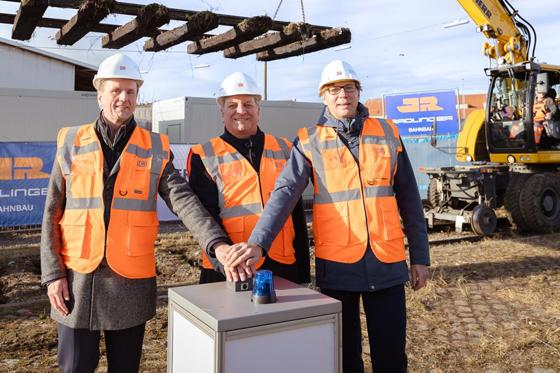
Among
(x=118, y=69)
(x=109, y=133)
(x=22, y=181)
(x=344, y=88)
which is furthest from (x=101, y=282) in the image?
(x=22, y=181)

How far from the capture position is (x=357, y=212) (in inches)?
112

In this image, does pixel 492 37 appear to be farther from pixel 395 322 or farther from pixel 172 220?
pixel 395 322

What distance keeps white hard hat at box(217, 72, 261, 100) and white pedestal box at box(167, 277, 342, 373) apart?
1.30 m

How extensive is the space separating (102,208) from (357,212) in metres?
1.32

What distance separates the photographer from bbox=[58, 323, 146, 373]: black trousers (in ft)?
8.53

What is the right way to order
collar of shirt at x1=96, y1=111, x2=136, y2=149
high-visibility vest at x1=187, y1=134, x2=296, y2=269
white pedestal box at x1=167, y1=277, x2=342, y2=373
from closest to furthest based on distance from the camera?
white pedestal box at x1=167, y1=277, x2=342, y2=373 < collar of shirt at x1=96, y1=111, x2=136, y2=149 < high-visibility vest at x1=187, y1=134, x2=296, y2=269

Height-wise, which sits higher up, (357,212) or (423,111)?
(423,111)

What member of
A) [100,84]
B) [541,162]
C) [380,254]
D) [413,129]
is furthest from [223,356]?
[413,129]

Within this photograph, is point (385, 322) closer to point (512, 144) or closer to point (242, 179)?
point (242, 179)

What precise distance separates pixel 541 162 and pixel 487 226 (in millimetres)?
1958

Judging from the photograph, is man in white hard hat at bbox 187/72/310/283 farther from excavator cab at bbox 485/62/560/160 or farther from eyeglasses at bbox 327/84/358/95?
excavator cab at bbox 485/62/560/160

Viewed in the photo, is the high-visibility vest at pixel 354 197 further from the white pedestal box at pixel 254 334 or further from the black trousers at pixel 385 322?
the white pedestal box at pixel 254 334

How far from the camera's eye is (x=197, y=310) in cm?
213

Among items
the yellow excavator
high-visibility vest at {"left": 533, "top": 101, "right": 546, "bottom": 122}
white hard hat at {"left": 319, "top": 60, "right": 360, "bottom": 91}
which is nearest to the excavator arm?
the yellow excavator
